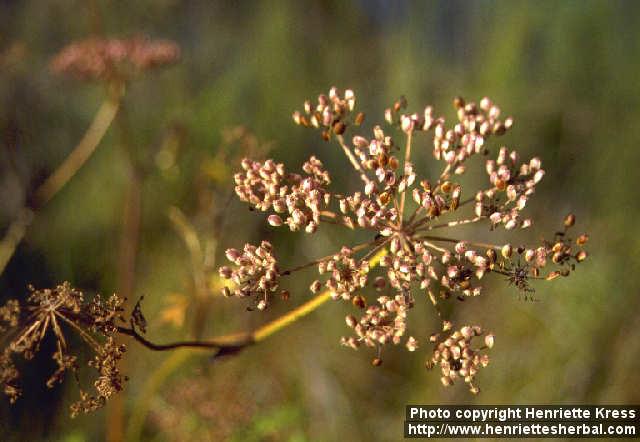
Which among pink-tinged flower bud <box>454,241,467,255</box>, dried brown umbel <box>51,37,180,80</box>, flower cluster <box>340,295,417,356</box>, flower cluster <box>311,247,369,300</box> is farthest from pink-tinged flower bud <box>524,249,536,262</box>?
dried brown umbel <box>51,37,180,80</box>

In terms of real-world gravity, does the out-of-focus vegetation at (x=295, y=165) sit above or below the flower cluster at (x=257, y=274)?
above

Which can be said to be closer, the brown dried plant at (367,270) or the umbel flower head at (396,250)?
the brown dried plant at (367,270)

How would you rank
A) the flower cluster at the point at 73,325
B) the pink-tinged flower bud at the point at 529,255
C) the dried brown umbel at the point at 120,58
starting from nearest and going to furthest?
the flower cluster at the point at 73,325 → the pink-tinged flower bud at the point at 529,255 → the dried brown umbel at the point at 120,58

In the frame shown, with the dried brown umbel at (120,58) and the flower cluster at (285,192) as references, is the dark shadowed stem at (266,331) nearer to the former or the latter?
the flower cluster at (285,192)

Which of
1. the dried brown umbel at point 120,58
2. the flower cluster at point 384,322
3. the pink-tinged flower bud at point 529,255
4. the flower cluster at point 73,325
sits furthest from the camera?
the dried brown umbel at point 120,58

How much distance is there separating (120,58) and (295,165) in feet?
6.05

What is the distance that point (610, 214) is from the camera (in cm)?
488

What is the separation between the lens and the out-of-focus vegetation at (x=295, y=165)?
3.72m

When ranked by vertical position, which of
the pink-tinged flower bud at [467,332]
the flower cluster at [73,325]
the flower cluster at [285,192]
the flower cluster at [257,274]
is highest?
the flower cluster at [285,192]

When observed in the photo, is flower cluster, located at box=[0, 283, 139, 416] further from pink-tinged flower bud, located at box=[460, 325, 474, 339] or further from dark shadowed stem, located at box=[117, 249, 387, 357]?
pink-tinged flower bud, located at box=[460, 325, 474, 339]

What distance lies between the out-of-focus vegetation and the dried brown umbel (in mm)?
139

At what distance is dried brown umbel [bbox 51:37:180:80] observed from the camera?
3678 mm

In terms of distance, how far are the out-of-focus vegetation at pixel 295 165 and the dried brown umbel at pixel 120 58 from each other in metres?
0.14

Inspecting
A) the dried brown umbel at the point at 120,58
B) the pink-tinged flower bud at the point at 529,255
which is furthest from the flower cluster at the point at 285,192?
the dried brown umbel at the point at 120,58
